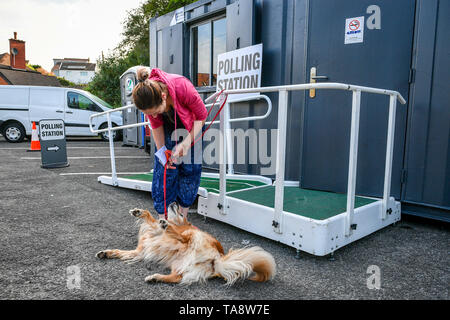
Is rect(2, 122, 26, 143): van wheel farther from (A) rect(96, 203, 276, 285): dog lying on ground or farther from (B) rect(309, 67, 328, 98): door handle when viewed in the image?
(A) rect(96, 203, 276, 285): dog lying on ground

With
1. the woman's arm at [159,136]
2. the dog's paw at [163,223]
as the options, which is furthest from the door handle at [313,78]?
the dog's paw at [163,223]

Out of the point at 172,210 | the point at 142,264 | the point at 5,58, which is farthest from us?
the point at 5,58

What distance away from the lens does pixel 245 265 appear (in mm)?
1985

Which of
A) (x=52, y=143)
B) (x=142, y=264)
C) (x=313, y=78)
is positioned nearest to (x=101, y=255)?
(x=142, y=264)

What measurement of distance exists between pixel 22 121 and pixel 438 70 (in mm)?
12524

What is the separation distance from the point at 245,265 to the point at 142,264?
0.80 metres

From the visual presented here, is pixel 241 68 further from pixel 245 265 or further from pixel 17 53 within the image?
pixel 17 53

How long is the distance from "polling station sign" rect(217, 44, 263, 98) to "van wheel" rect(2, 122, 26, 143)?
31.9 feet

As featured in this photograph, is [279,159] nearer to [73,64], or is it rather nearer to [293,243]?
[293,243]

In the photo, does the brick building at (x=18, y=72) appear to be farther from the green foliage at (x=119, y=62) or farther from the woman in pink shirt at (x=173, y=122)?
the woman in pink shirt at (x=173, y=122)

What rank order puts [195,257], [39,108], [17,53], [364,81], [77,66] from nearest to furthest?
[195,257], [364,81], [39,108], [17,53], [77,66]

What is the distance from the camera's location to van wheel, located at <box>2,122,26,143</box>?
1155 centimetres

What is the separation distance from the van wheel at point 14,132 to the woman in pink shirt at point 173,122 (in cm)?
1123

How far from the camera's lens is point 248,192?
3465 millimetres
